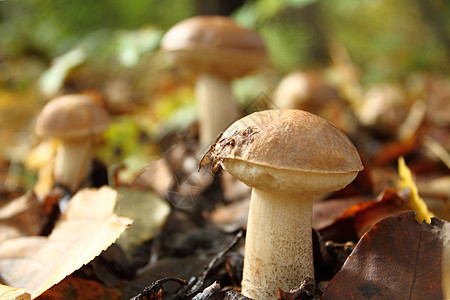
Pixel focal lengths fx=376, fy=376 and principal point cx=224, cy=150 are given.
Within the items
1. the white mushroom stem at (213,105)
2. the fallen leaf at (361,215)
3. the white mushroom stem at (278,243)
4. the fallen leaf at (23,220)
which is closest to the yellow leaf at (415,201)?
the fallen leaf at (361,215)

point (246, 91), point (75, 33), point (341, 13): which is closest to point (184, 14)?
point (75, 33)

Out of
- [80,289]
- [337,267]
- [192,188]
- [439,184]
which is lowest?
[439,184]

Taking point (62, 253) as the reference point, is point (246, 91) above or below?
below

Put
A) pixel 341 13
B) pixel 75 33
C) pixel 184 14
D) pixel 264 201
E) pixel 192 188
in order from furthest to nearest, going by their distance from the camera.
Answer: pixel 341 13 < pixel 184 14 < pixel 75 33 < pixel 192 188 < pixel 264 201

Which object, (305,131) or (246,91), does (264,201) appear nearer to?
(305,131)

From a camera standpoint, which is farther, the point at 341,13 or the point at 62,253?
the point at 341,13

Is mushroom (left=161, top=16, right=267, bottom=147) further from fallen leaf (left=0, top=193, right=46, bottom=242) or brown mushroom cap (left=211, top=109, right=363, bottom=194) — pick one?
brown mushroom cap (left=211, top=109, right=363, bottom=194)
